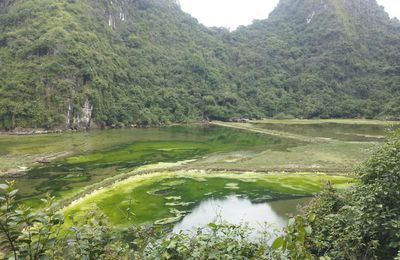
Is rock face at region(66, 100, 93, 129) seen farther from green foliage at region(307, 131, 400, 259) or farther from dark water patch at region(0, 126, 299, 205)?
green foliage at region(307, 131, 400, 259)

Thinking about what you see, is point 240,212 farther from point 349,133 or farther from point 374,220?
point 349,133

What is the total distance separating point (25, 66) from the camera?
3568 inches

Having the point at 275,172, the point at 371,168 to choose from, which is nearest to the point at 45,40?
the point at 275,172

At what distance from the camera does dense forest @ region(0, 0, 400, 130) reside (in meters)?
91.1

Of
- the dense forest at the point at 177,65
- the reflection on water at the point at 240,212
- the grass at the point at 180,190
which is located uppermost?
the dense forest at the point at 177,65

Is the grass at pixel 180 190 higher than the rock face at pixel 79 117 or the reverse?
the reverse

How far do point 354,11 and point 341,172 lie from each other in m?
179

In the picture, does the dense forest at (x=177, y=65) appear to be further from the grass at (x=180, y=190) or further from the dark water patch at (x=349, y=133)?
the grass at (x=180, y=190)

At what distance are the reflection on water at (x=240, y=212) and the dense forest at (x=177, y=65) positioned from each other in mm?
67497

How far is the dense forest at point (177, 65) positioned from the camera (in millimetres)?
91125

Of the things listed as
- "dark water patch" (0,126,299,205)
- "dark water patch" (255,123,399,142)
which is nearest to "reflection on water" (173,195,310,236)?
"dark water patch" (0,126,299,205)

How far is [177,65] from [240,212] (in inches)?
4876

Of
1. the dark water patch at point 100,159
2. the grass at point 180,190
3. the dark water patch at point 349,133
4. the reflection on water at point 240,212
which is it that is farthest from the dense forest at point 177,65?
the reflection on water at point 240,212

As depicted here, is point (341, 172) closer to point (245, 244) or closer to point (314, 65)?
point (245, 244)
